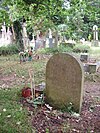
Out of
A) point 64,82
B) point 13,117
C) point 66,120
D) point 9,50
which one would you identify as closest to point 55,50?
point 9,50

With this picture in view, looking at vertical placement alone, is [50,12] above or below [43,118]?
above

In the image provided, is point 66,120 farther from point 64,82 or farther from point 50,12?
point 50,12

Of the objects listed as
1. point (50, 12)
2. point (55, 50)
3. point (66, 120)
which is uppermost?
point (50, 12)

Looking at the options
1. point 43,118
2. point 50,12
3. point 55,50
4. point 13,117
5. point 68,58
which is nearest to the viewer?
point 13,117

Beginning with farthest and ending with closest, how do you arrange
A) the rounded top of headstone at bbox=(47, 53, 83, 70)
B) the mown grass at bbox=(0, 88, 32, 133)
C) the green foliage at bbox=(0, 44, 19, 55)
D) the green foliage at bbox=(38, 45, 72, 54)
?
the green foliage at bbox=(38, 45, 72, 54) < the green foliage at bbox=(0, 44, 19, 55) < the rounded top of headstone at bbox=(47, 53, 83, 70) < the mown grass at bbox=(0, 88, 32, 133)

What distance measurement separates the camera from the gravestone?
4930 millimetres

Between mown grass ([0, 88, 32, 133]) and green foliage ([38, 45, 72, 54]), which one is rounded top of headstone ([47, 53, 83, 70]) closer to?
mown grass ([0, 88, 32, 133])

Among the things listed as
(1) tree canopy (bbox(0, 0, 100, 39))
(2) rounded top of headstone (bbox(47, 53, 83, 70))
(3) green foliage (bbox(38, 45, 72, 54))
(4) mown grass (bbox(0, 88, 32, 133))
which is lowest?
(4) mown grass (bbox(0, 88, 32, 133))

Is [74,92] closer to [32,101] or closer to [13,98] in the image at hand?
[32,101]

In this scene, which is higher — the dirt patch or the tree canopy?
the tree canopy

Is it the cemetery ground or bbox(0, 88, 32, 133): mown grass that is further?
the cemetery ground

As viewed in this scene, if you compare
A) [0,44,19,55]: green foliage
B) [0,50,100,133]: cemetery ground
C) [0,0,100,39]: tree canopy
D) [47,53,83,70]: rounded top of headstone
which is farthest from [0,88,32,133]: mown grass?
[0,44,19,55]: green foliage

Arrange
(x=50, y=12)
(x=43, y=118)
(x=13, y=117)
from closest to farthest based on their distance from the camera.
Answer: (x=13, y=117) → (x=43, y=118) → (x=50, y=12)

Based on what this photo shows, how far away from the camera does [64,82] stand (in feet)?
16.6
